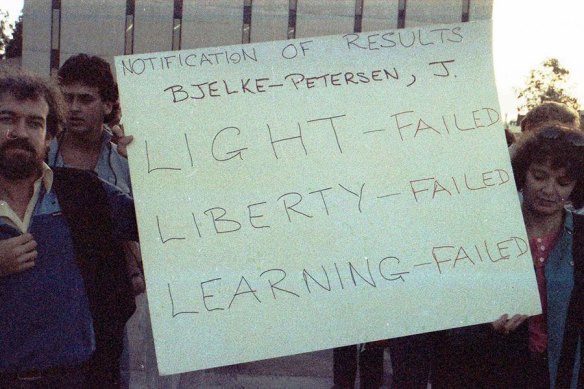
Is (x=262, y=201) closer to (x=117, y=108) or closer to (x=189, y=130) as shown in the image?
(x=189, y=130)

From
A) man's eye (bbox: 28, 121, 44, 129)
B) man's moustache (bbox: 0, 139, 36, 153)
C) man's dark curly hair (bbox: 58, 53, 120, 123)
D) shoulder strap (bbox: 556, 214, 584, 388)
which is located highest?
man's dark curly hair (bbox: 58, 53, 120, 123)

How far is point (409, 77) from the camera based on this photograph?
2.25 metres

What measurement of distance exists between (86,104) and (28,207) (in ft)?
3.19

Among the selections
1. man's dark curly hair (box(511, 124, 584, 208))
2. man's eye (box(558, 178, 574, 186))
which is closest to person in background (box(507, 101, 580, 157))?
man's dark curly hair (box(511, 124, 584, 208))

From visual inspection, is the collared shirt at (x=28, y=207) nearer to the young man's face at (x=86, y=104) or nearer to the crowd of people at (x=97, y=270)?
the crowd of people at (x=97, y=270)

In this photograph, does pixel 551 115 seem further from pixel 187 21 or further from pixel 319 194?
pixel 187 21

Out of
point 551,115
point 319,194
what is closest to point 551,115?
point 551,115

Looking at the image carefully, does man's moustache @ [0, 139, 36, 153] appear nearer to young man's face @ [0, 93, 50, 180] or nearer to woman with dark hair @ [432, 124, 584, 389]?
young man's face @ [0, 93, 50, 180]

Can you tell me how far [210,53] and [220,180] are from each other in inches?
15.3

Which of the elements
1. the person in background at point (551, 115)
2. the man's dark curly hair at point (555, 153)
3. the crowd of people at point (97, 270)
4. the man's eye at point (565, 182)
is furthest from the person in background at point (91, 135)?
the person in background at point (551, 115)

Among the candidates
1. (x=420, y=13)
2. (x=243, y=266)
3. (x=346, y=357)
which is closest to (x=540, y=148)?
(x=243, y=266)

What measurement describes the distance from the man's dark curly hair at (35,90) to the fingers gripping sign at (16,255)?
414 millimetres

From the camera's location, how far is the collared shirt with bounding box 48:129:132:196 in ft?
9.09

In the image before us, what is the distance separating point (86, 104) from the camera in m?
2.94
